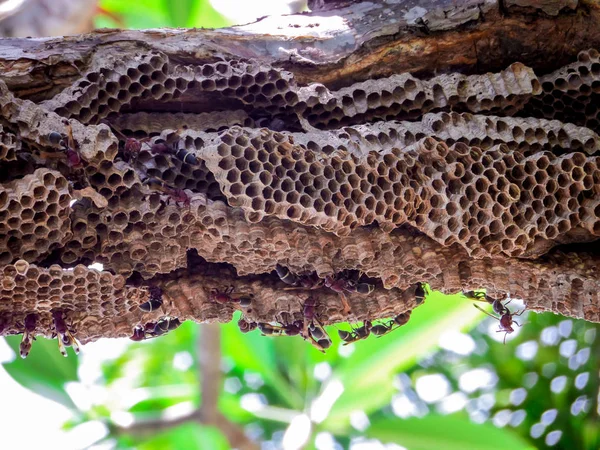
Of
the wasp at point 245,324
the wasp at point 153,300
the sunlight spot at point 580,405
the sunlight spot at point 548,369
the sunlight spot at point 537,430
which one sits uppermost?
the wasp at point 153,300

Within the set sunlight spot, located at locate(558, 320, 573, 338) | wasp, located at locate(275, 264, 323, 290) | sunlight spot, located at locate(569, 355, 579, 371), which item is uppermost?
wasp, located at locate(275, 264, 323, 290)

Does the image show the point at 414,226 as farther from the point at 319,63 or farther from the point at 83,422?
the point at 83,422

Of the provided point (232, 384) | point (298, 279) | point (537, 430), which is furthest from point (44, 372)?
point (537, 430)

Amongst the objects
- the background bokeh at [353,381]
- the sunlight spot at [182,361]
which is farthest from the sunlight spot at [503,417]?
the sunlight spot at [182,361]

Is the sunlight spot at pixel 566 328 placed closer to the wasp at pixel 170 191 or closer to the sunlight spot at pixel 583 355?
the sunlight spot at pixel 583 355

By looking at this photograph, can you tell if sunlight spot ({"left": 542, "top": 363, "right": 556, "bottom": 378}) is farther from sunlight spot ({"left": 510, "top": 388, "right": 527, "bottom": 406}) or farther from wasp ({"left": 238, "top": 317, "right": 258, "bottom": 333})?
wasp ({"left": 238, "top": 317, "right": 258, "bottom": 333})

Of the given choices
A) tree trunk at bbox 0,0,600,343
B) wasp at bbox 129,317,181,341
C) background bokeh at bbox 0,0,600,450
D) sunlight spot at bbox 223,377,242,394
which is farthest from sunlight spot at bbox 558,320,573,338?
wasp at bbox 129,317,181,341
